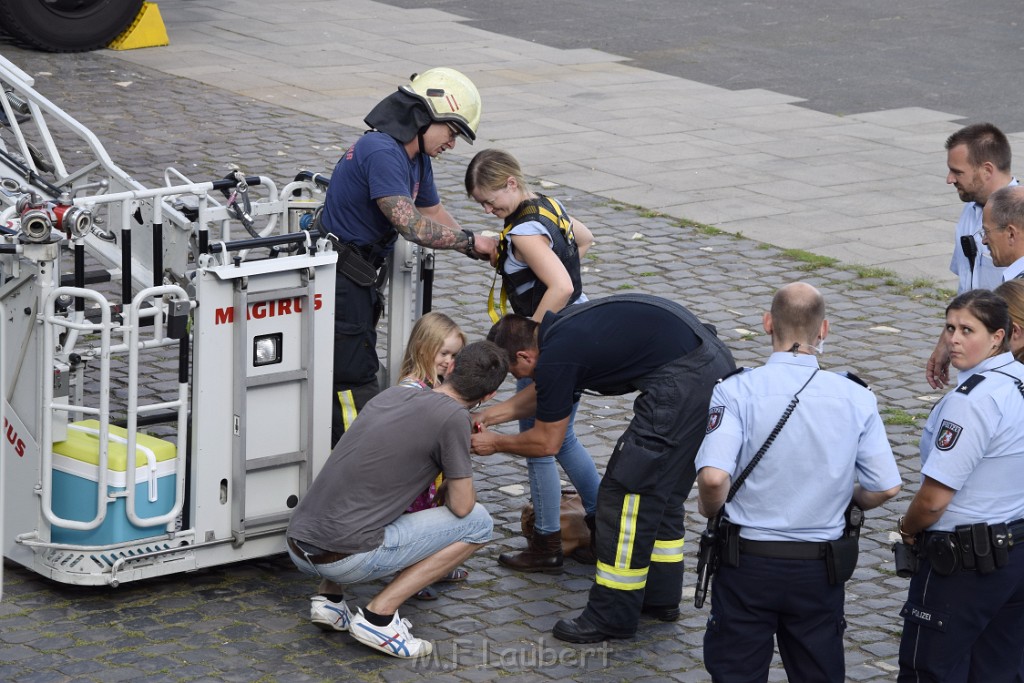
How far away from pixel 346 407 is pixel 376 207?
86cm

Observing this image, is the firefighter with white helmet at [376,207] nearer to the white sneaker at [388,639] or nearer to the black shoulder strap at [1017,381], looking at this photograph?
the white sneaker at [388,639]

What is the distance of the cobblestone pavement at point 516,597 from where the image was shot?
540 centimetres

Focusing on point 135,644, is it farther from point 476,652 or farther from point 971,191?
point 971,191

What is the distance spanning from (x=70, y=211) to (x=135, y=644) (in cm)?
167

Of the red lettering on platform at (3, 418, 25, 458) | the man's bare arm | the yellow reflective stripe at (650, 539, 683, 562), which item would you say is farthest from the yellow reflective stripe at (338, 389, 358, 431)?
the yellow reflective stripe at (650, 539, 683, 562)

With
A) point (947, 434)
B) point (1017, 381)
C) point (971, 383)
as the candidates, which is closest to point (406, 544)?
point (947, 434)

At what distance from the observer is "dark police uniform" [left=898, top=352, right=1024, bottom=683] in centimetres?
460

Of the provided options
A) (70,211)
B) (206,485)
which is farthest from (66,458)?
(70,211)

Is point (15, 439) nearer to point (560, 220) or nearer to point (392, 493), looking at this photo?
point (392, 493)

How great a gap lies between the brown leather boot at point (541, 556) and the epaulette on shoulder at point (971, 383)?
2.14 m

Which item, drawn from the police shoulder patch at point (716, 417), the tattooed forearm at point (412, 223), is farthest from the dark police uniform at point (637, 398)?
the police shoulder patch at point (716, 417)

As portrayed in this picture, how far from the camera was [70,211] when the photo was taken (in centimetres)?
571

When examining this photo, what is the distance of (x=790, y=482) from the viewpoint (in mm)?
4543

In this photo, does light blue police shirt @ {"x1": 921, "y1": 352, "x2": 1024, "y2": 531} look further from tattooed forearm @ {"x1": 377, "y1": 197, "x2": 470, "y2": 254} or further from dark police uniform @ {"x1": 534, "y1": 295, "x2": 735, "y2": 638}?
tattooed forearm @ {"x1": 377, "y1": 197, "x2": 470, "y2": 254}
